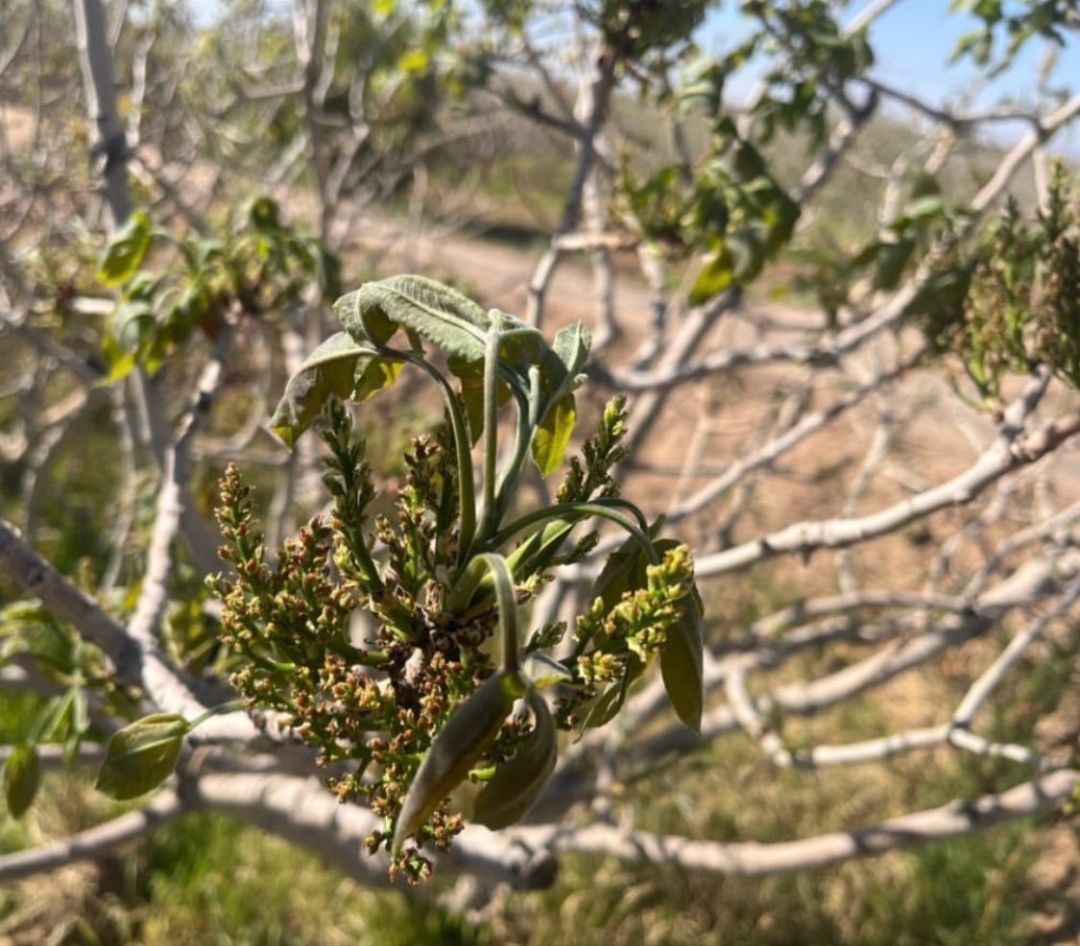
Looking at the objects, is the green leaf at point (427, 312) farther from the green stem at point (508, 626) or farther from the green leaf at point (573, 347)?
the green stem at point (508, 626)

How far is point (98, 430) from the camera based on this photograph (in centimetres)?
657

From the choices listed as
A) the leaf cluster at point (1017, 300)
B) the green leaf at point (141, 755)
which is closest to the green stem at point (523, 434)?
the green leaf at point (141, 755)

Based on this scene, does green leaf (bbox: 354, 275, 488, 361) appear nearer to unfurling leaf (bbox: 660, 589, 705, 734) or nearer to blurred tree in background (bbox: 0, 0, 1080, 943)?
blurred tree in background (bbox: 0, 0, 1080, 943)

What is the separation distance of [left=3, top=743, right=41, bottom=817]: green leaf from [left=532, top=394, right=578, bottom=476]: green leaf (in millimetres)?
845

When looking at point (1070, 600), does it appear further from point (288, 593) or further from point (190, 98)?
point (190, 98)

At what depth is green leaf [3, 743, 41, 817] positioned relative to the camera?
1.19 meters

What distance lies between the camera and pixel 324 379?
2.80ft

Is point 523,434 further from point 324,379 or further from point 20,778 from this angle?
point 20,778

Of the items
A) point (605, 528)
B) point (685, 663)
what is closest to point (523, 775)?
point (685, 663)

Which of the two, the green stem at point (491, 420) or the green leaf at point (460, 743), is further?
the green stem at point (491, 420)

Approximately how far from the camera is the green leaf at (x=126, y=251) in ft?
4.83

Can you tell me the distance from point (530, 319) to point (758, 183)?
49cm

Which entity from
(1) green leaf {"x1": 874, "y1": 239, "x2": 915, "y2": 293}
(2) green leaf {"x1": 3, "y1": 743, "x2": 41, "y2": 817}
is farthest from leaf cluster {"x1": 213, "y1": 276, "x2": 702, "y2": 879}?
(1) green leaf {"x1": 874, "y1": 239, "x2": 915, "y2": 293}

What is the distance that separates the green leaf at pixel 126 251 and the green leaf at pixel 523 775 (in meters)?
1.24
